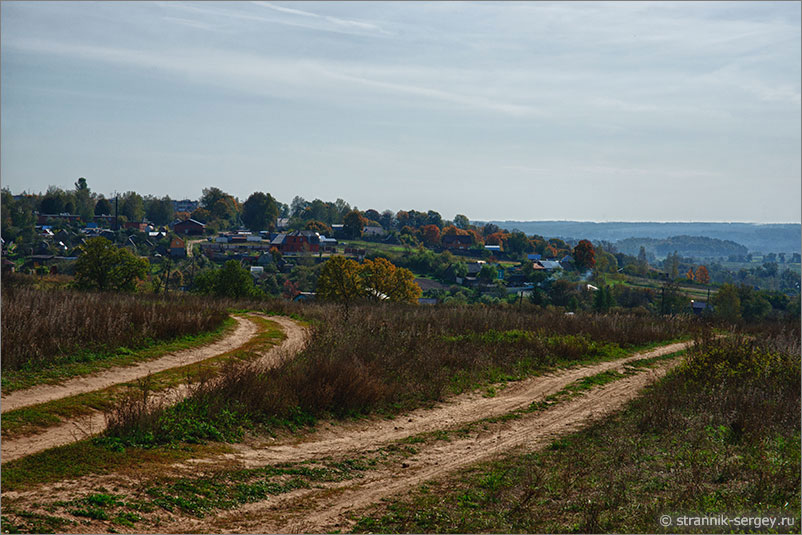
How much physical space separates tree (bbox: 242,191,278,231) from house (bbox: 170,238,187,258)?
103ft

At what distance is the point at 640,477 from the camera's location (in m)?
7.96

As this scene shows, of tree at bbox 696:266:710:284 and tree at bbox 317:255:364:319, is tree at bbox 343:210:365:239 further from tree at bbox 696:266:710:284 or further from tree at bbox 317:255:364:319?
tree at bbox 317:255:364:319

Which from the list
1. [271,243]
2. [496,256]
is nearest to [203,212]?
[271,243]

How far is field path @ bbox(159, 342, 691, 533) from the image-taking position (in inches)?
248

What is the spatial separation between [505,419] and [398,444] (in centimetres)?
276

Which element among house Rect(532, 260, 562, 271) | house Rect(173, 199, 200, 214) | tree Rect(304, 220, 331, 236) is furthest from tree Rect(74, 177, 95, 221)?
house Rect(532, 260, 562, 271)

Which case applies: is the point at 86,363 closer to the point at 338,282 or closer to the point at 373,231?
the point at 338,282

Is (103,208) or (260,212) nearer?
(103,208)

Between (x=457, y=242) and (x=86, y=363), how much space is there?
9416 centimetres

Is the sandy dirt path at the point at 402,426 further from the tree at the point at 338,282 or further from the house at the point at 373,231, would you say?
the house at the point at 373,231

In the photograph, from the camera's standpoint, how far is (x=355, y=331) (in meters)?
15.2

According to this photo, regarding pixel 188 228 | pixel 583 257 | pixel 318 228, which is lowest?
pixel 583 257

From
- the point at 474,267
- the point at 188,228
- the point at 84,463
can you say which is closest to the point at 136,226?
the point at 188,228

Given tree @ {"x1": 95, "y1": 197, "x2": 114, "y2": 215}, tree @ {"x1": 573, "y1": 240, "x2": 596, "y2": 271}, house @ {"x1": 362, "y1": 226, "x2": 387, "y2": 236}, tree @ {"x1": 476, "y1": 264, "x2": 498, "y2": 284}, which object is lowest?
tree @ {"x1": 476, "y1": 264, "x2": 498, "y2": 284}
